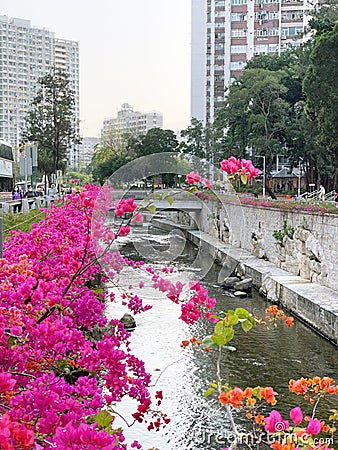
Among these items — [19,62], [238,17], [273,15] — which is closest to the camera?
[273,15]

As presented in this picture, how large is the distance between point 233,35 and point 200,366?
50.8 meters

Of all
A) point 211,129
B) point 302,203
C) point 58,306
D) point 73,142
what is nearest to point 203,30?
point 211,129

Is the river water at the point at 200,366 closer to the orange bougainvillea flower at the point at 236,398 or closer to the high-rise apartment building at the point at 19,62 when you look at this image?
the orange bougainvillea flower at the point at 236,398

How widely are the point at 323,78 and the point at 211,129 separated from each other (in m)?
21.1

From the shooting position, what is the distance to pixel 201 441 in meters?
7.43

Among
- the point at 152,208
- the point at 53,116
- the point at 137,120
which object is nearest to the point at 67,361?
the point at 152,208

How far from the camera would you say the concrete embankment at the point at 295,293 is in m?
11.8

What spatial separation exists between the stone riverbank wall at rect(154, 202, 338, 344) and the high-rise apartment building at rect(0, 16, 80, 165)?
51.9 metres

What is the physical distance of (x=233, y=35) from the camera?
187 ft

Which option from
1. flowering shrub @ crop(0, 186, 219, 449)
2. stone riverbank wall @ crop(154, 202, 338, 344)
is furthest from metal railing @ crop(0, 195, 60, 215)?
flowering shrub @ crop(0, 186, 219, 449)

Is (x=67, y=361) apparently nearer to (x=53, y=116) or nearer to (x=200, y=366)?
(x=200, y=366)

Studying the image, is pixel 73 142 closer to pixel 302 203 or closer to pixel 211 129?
pixel 211 129

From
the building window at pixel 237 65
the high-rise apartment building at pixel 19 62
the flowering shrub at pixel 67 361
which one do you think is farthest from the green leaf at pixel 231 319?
the high-rise apartment building at pixel 19 62

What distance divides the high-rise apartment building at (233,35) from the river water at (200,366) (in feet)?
147
